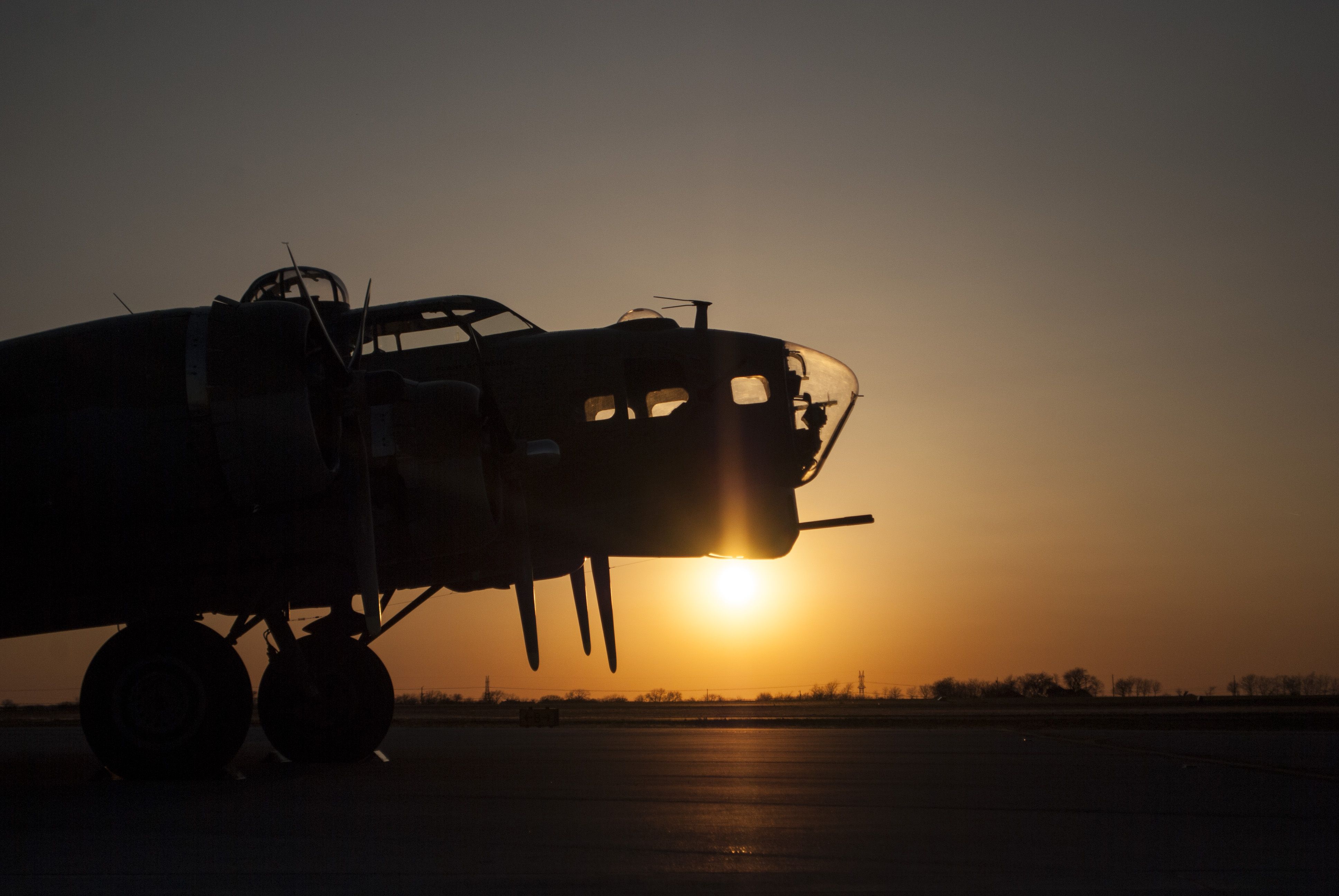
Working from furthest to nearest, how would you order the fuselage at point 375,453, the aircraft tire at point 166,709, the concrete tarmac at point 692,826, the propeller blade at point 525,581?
the propeller blade at point 525,581, the aircraft tire at point 166,709, the fuselage at point 375,453, the concrete tarmac at point 692,826

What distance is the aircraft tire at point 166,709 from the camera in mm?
10984

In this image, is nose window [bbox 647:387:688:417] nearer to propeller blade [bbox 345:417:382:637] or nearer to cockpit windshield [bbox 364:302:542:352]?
cockpit windshield [bbox 364:302:542:352]

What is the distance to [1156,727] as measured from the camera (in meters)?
22.6

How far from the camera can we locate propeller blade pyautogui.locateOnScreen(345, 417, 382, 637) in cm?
1104

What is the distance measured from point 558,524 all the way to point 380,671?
279 cm

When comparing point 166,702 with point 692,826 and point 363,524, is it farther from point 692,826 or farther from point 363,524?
point 692,826

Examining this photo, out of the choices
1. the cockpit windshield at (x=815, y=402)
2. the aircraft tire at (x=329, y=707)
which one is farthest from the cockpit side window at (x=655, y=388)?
the aircraft tire at (x=329, y=707)

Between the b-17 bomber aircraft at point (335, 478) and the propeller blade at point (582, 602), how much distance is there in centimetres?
49

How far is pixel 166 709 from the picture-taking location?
1112 cm

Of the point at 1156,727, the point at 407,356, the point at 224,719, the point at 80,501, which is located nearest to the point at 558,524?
the point at 407,356

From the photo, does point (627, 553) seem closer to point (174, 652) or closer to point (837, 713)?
point (174, 652)

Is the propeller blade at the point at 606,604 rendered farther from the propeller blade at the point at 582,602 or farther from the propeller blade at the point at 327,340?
the propeller blade at the point at 327,340

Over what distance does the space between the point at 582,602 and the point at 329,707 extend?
381cm

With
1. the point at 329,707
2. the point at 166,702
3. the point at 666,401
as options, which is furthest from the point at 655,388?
the point at 166,702
